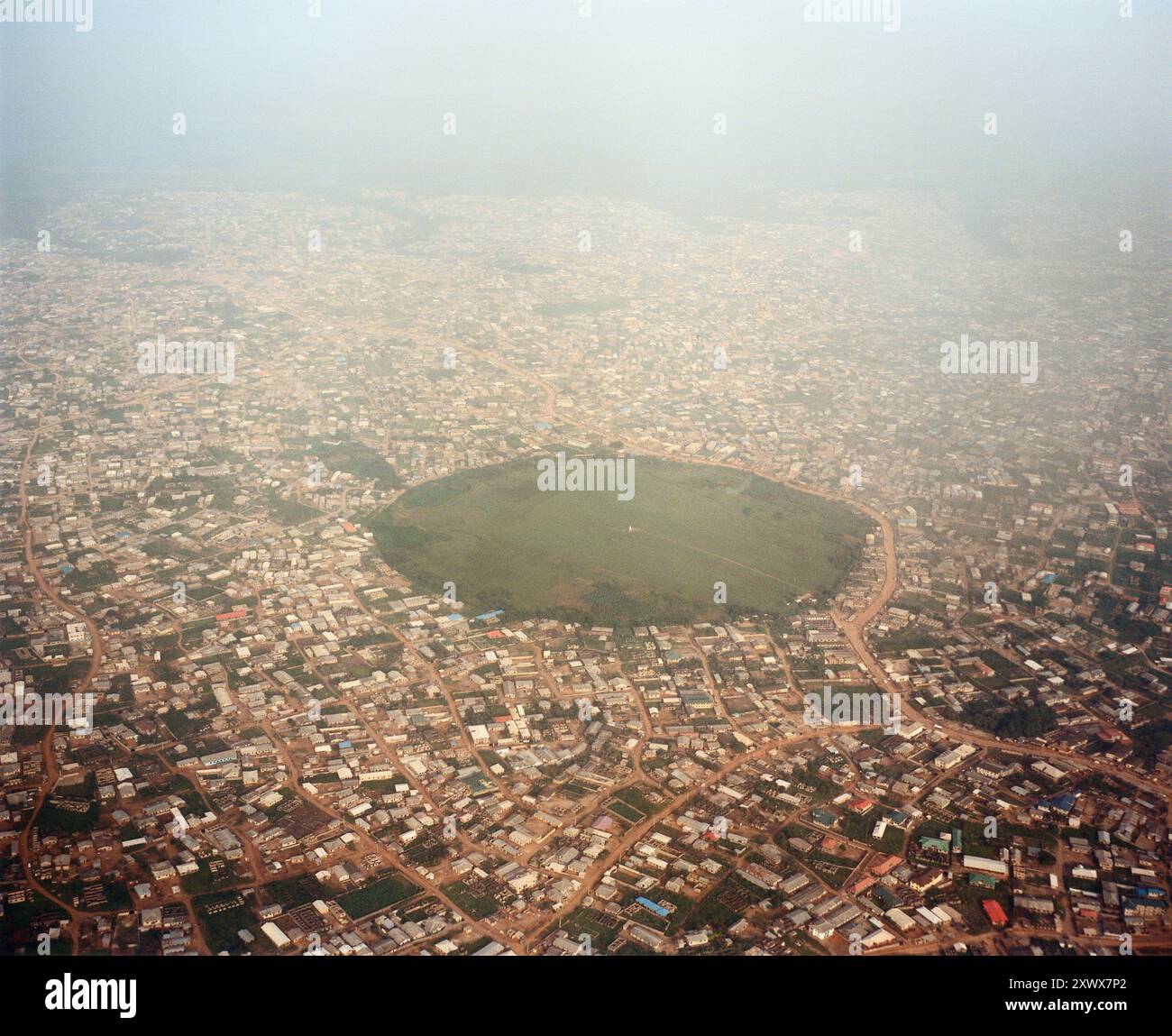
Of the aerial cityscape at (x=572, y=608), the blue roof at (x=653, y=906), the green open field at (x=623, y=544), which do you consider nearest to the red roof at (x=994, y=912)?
the aerial cityscape at (x=572, y=608)

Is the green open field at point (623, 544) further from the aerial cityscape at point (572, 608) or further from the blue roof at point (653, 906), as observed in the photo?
the blue roof at point (653, 906)

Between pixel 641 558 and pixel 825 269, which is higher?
pixel 825 269

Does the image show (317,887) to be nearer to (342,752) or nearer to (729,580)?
(342,752)

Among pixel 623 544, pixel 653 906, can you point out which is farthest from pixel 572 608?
pixel 653 906

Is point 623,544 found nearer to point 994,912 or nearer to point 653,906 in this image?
point 653,906

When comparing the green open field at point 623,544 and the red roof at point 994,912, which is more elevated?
the green open field at point 623,544

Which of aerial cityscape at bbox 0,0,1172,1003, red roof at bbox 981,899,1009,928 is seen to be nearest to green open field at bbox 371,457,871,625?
aerial cityscape at bbox 0,0,1172,1003
